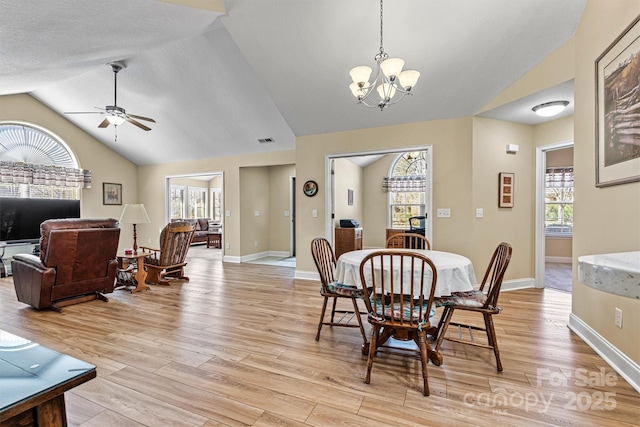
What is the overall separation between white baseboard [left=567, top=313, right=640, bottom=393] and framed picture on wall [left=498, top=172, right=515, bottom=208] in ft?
5.81

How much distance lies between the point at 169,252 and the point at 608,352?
4975mm

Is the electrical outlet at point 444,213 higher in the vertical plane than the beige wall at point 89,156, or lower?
lower

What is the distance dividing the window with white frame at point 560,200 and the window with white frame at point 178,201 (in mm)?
10213

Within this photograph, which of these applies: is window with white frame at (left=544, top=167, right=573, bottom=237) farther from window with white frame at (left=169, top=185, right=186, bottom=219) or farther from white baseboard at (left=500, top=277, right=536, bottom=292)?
window with white frame at (left=169, top=185, right=186, bottom=219)

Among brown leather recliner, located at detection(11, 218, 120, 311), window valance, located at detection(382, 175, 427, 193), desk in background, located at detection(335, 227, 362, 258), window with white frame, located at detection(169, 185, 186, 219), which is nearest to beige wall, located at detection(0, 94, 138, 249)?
window with white frame, located at detection(169, 185, 186, 219)

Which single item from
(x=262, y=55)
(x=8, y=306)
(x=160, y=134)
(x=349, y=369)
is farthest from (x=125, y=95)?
(x=349, y=369)

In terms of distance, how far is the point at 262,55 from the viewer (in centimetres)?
376

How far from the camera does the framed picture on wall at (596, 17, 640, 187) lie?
1.99 metres

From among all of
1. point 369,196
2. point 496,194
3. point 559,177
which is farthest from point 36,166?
point 559,177

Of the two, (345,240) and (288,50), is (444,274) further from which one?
(345,240)

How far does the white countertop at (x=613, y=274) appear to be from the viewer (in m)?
0.83

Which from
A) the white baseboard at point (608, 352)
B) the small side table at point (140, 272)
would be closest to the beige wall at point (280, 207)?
the small side table at point (140, 272)

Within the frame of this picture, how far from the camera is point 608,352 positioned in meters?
2.30

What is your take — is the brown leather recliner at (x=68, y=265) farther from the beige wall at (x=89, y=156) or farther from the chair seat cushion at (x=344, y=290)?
the beige wall at (x=89, y=156)
